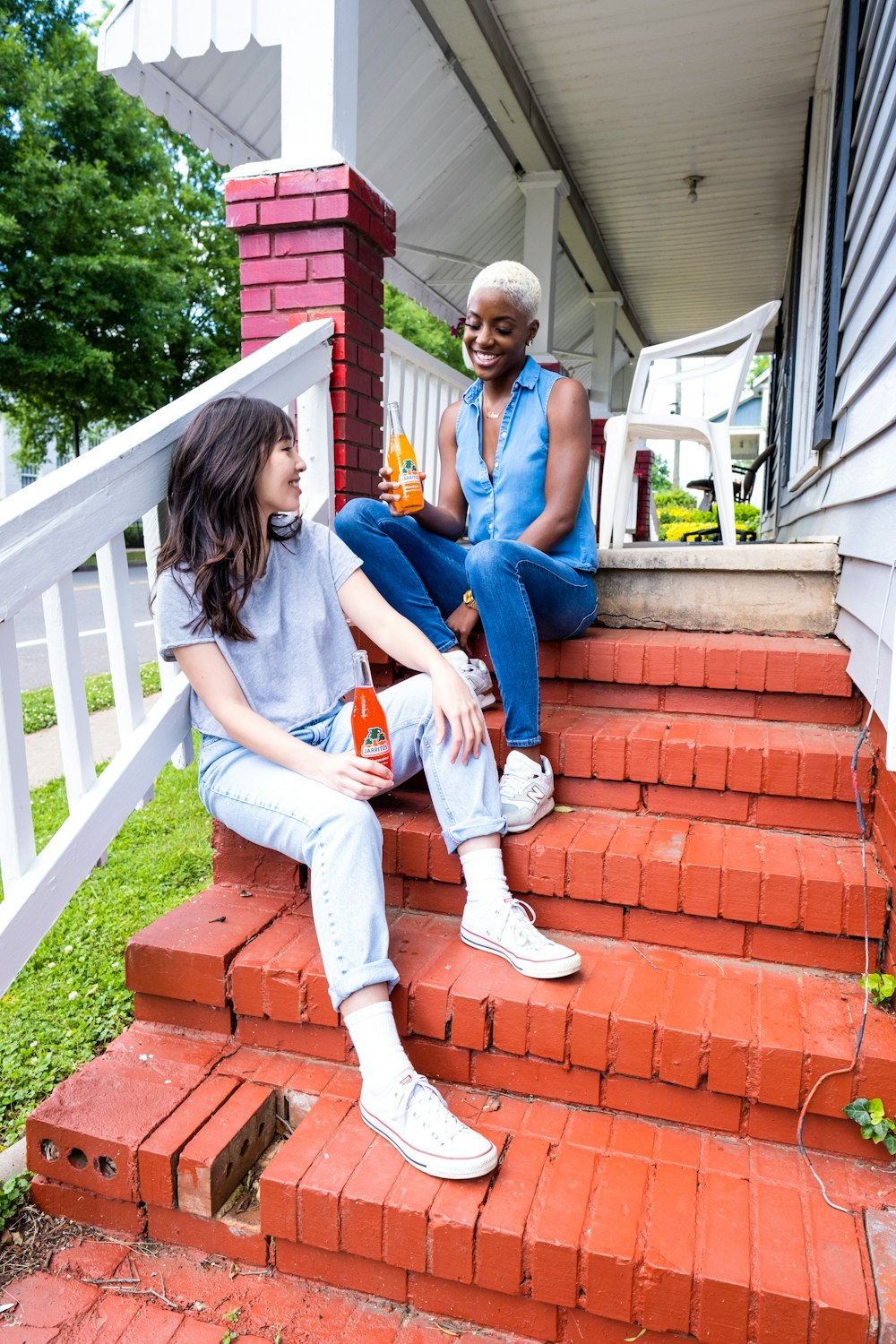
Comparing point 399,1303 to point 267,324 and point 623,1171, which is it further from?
point 267,324

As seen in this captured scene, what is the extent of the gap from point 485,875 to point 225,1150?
29.8 inches

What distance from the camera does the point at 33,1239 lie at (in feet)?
5.75

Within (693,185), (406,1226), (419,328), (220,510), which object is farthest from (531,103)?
(419,328)

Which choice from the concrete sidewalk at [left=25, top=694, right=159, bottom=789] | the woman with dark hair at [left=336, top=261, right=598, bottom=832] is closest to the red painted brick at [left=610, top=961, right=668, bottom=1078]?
the woman with dark hair at [left=336, top=261, right=598, bottom=832]

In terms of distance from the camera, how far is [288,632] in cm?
210

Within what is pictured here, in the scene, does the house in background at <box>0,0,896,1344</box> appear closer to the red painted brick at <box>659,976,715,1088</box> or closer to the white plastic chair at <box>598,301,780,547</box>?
the red painted brick at <box>659,976,715,1088</box>

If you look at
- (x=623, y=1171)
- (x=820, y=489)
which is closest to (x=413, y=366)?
(x=820, y=489)

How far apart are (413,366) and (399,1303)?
385 centimetres

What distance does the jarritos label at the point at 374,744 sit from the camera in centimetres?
186

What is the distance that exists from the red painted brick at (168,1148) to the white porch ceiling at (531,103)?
3103 millimetres

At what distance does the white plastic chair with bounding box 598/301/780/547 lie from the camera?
374 centimetres

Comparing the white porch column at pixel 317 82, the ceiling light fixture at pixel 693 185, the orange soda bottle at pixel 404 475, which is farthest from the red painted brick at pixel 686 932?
the ceiling light fixture at pixel 693 185

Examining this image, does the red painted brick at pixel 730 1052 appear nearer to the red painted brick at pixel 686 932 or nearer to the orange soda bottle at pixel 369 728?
the red painted brick at pixel 686 932

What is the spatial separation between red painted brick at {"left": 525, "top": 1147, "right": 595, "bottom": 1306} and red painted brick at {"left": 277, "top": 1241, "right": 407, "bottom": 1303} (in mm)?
275
